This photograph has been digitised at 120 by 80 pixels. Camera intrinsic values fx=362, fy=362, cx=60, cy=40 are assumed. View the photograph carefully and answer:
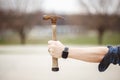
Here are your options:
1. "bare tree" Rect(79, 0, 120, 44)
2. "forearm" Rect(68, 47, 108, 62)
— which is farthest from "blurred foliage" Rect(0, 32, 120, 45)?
"forearm" Rect(68, 47, 108, 62)

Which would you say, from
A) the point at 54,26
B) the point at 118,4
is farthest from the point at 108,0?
the point at 54,26

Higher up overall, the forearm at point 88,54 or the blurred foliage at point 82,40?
the blurred foliage at point 82,40

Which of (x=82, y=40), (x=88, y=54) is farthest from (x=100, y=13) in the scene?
(x=88, y=54)

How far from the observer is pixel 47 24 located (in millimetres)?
23109

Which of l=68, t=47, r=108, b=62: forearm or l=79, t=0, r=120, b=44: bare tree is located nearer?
l=68, t=47, r=108, b=62: forearm

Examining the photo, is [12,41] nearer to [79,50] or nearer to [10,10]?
[10,10]

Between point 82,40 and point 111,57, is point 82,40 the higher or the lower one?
the higher one

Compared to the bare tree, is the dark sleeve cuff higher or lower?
lower

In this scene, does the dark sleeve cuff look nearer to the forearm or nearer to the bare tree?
the forearm

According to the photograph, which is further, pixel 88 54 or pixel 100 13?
pixel 100 13

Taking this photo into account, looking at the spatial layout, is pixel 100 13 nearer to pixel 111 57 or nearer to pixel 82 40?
pixel 82 40

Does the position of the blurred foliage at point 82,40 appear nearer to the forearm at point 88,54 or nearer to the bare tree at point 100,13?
the bare tree at point 100,13

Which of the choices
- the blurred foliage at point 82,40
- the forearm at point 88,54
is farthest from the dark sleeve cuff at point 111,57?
the blurred foliage at point 82,40

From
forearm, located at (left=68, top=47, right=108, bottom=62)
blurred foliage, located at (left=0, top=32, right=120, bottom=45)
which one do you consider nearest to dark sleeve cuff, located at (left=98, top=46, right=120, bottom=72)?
forearm, located at (left=68, top=47, right=108, bottom=62)
